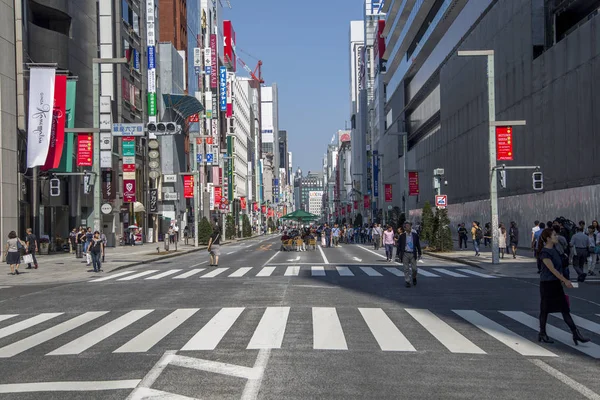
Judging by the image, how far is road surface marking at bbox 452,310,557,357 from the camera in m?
9.93

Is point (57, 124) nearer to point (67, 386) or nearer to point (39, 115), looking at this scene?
point (39, 115)

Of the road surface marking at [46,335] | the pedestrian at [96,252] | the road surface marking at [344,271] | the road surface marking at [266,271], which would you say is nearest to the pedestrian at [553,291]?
the road surface marking at [46,335]

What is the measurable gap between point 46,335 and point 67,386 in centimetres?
430

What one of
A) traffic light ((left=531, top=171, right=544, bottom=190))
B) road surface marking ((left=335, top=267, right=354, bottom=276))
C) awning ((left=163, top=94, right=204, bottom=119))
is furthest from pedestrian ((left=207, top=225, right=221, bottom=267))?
awning ((left=163, top=94, right=204, bottom=119))

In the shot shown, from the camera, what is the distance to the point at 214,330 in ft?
38.4

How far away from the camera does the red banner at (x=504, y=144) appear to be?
96.5 feet

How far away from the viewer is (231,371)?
8.38 m

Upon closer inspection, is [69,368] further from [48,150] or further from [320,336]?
[48,150]

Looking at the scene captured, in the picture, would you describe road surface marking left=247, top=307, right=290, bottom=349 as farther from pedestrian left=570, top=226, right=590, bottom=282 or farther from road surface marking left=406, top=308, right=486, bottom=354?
pedestrian left=570, top=226, right=590, bottom=282

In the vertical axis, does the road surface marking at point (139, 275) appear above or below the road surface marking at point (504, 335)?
below

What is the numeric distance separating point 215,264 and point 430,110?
47.5m

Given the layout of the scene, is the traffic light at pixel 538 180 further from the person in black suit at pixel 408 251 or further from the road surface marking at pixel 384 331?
the road surface marking at pixel 384 331

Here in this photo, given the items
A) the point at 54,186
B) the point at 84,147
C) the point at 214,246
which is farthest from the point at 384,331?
the point at 54,186

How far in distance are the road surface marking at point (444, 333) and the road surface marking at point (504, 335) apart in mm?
514
